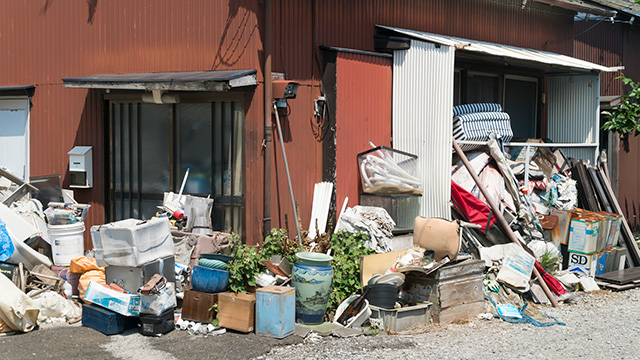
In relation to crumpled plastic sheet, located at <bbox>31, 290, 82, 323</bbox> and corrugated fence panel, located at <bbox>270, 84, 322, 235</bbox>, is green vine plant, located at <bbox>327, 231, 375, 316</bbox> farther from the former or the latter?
crumpled plastic sheet, located at <bbox>31, 290, 82, 323</bbox>

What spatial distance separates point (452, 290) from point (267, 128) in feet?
10.5

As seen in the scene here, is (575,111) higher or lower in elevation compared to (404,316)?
higher

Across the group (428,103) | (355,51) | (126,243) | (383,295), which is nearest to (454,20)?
(428,103)

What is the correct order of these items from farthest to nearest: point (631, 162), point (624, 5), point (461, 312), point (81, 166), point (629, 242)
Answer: point (631, 162) < point (624, 5) < point (629, 242) < point (81, 166) < point (461, 312)

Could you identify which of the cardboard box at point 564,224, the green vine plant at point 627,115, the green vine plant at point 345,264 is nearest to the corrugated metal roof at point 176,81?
the green vine plant at point 345,264

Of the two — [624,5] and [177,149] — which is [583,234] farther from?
[624,5]

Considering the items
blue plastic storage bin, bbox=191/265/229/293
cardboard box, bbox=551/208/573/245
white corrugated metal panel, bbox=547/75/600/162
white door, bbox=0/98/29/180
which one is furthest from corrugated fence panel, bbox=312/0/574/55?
white door, bbox=0/98/29/180

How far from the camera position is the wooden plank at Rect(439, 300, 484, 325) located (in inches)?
332

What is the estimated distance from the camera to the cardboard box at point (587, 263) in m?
11.0

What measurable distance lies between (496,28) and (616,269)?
497 centimetres

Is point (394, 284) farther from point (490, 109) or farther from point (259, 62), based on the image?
point (490, 109)

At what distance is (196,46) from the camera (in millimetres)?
9438

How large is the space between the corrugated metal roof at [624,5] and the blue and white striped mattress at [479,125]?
5.07 meters

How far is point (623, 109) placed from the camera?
531 inches
